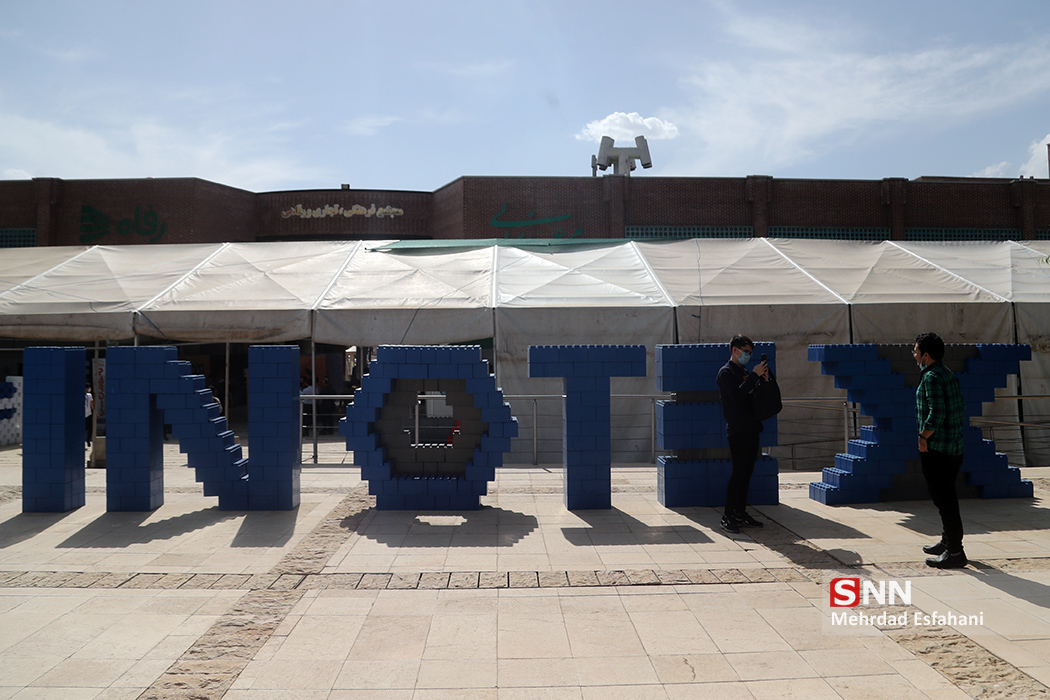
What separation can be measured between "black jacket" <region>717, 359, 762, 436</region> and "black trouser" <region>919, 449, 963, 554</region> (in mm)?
1447

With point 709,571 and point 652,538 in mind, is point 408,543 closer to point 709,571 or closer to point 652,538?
point 652,538

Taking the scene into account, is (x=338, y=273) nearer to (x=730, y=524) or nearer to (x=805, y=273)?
(x=805, y=273)

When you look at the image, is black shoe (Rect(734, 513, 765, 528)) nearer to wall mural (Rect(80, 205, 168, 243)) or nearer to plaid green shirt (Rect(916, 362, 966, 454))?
plaid green shirt (Rect(916, 362, 966, 454))

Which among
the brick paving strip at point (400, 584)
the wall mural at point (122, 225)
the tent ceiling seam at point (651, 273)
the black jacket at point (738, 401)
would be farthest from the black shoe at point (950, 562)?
the wall mural at point (122, 225)

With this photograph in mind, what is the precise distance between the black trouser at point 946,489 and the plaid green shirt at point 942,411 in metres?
0.08

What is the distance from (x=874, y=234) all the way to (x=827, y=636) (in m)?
25.4

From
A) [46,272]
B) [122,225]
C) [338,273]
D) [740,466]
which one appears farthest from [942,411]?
[122,225]

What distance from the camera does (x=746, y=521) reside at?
6.81 m

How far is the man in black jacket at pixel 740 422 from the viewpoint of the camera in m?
6.57

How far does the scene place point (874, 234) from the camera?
85.7 ft

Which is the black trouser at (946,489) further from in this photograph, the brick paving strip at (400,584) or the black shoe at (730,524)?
the black shoe at (730,524)

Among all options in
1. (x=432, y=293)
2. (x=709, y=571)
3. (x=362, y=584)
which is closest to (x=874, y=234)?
(x=432, y=293)

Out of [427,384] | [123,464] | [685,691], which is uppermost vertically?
[427,384]

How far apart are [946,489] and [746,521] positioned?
5.96ft
